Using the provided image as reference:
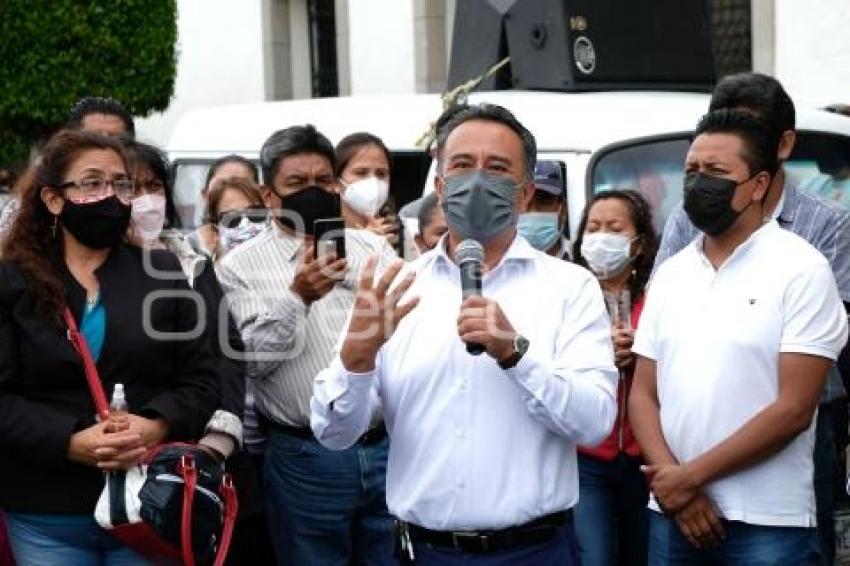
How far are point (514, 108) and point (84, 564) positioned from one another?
Result: 3261 mm

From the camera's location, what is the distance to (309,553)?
5230 mm

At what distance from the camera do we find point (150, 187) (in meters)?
5.58

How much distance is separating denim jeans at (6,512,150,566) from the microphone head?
1.48 metres

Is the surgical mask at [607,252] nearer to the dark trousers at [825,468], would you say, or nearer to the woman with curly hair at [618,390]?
the woman with curly hair at [618,390]

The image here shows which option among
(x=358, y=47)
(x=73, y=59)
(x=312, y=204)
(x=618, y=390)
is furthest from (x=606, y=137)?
(x=73, y=59)

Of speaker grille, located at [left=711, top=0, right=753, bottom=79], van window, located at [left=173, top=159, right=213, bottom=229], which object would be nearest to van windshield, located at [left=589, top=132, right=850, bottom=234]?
van window, located at [left=173, top=159, right=213, bottom=229]

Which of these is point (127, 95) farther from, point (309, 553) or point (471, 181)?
point (471, 181)

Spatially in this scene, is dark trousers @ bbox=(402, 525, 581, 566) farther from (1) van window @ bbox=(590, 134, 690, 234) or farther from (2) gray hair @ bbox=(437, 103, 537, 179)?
(1) van window @ bbox=(590, 134, 690, 234)

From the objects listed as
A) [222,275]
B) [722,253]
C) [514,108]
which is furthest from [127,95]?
[722,253]

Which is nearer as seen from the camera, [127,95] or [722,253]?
[722,253]

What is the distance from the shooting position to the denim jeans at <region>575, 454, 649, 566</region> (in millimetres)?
5285

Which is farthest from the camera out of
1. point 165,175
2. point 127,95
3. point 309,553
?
point 127,95

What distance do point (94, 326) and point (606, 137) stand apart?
2631mm

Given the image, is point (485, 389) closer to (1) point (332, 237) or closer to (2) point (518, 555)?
(2) point (518, 555)
